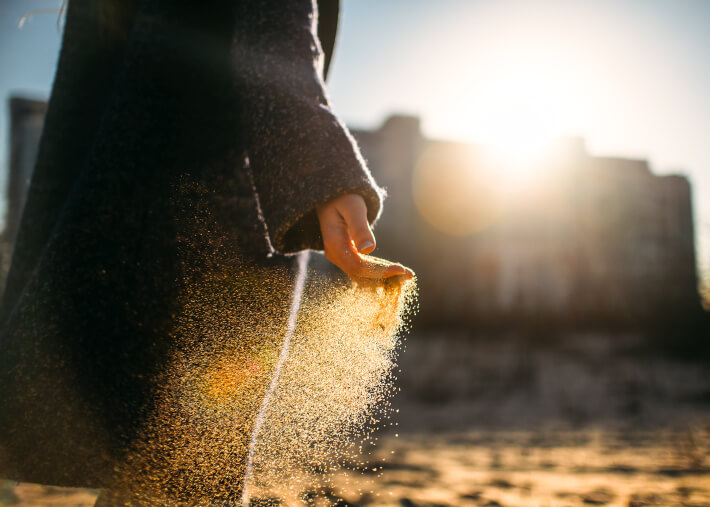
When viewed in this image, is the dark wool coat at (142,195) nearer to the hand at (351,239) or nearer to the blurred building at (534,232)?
the hand at (351,239)

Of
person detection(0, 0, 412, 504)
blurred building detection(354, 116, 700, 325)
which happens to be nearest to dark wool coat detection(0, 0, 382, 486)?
person detection(0, 0, 412, 504)

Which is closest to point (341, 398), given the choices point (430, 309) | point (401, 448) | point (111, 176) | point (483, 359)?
point (111, 176)

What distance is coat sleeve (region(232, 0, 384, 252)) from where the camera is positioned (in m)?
0.78

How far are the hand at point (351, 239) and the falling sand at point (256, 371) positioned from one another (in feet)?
0.08

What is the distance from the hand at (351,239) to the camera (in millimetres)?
665

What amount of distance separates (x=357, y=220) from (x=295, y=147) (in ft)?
0.56

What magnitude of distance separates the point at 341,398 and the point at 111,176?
61cm

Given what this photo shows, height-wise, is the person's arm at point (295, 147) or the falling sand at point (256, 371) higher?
the person's arm at point (295, 147)

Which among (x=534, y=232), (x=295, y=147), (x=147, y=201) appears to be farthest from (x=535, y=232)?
(x=147, y=201)

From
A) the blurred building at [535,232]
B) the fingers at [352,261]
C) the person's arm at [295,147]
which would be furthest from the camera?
the blurred building at [535,232]

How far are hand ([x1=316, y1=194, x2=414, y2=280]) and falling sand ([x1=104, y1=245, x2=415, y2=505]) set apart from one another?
24 mm

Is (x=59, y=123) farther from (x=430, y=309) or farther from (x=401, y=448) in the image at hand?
(x=430, y=309)

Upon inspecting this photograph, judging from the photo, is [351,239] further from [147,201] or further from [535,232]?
[535,232]

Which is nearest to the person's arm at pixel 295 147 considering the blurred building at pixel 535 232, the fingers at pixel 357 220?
the fingers at pixel 357 220
